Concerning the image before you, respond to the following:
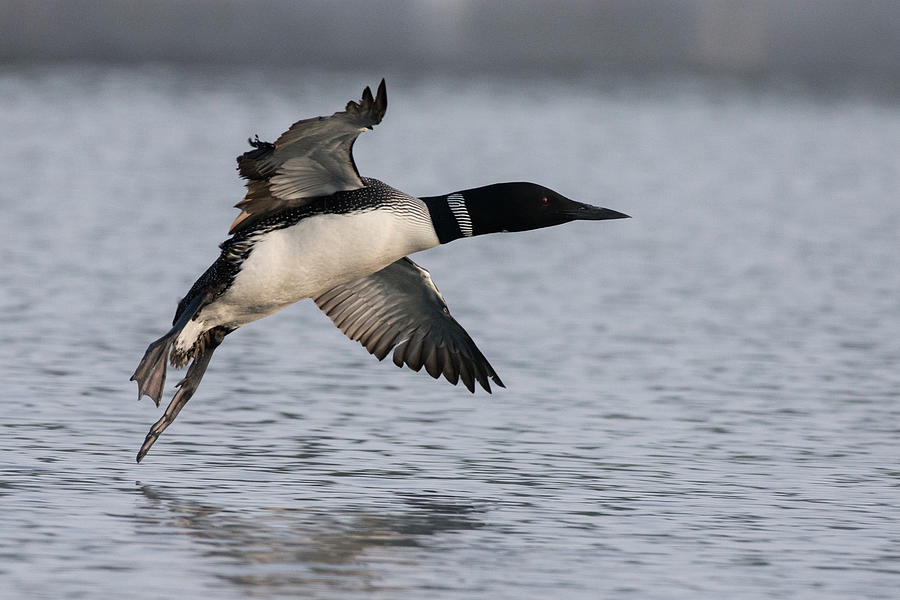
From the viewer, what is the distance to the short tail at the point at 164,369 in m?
8.88

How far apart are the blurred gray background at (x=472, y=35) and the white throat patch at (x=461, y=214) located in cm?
4500

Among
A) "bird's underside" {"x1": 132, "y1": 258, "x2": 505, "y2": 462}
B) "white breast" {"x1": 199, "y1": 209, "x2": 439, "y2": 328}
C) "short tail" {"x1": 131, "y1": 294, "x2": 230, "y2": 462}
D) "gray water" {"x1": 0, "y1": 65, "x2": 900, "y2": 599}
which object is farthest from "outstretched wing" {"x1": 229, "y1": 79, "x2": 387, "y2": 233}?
"gray water" {"x1": 0, "y1": 65, "x2": 900, "y2": 599}

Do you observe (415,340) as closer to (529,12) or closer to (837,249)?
(837,249)

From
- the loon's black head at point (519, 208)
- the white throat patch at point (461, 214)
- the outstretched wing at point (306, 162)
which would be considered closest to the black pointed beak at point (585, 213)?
the loon's black head at point (519, 208)

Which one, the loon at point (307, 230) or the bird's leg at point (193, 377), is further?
the bird's leg at point (193, 377)

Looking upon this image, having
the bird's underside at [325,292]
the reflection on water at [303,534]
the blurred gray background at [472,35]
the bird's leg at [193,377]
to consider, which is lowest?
the reflection on water at [303,534]

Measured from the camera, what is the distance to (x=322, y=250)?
8969 millimetres

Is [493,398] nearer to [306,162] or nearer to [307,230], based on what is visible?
[307,230]

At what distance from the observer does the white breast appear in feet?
29.4

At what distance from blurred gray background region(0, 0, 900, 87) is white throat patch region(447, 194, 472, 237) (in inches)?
1772

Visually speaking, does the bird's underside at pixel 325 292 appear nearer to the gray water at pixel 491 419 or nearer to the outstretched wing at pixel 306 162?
the outstretched wing at pixel 306 162

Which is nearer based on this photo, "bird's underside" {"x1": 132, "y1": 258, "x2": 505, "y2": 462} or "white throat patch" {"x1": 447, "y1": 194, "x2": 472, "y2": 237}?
"white throat patch" {"x1": 447, "y1": 194, "x2": 472, "y2": 237}

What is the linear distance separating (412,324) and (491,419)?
127cm

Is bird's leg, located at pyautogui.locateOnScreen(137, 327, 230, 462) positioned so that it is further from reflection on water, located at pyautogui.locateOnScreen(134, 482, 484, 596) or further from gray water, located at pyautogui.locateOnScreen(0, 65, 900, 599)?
reflection on water, located at pyautogui.locateOnScreen(134, 482, 484, 596)
